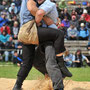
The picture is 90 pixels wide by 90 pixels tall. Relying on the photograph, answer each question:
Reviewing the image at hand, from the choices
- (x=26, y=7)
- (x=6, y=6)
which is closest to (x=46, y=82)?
(x=26, y=7)

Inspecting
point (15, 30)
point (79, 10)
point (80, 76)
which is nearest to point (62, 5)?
point (79, 10)

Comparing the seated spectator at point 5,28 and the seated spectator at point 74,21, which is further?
the seated spectator at point 74,21

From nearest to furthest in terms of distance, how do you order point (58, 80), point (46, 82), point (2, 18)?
point (58, 80)
point (46, 82)
point (2, 18)

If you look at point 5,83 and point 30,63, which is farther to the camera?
point 5,83

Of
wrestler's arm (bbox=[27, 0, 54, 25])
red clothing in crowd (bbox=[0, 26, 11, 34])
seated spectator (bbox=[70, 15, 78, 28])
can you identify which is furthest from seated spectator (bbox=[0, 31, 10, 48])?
wrestler's arm (bbox=[27, 0, 54, 25])

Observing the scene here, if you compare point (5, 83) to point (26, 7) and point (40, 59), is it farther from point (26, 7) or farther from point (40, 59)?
point (26, 7)

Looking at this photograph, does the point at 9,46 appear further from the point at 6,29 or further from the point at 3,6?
the point at 3,6

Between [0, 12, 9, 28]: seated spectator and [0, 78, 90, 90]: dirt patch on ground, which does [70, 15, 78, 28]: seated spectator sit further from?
[0, 78, 90, 90]: dirt patch on ground

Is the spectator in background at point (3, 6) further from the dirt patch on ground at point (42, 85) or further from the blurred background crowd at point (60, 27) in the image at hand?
the dirt patch on ground at point (42, 85)

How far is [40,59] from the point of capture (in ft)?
19.3

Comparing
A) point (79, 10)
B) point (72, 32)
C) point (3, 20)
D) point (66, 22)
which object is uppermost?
point (79, 10)

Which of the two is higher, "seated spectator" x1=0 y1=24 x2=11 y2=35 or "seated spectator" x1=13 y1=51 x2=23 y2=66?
"seated spectator" x1=0 y1=24 x2=11 y2=35

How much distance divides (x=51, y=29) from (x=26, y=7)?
689 mm

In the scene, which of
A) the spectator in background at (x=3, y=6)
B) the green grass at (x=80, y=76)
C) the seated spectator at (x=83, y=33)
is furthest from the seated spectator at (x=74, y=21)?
the green grass at (x=80, y=76)
